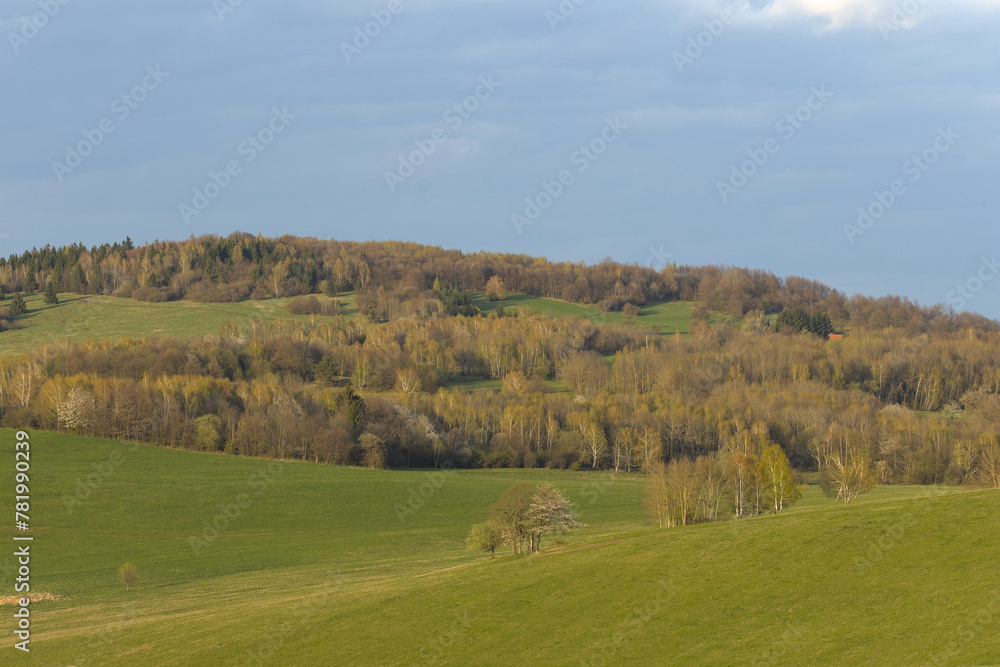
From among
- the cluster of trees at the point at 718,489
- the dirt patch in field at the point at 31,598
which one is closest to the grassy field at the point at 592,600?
the dirt patch in field at the point at 31,598

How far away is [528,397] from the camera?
5743 inches

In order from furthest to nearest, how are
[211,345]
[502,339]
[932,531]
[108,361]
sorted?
[502,339] < [211,345] < [108,361] < [932,531]

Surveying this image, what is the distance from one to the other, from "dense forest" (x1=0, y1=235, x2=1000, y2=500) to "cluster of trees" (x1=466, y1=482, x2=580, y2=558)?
1920 centimetres

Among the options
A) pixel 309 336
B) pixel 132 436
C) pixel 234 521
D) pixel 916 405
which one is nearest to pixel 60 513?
pixel 234 521

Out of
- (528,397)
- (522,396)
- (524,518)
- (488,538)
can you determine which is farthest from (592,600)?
(522,396)

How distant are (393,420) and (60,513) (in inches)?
2017

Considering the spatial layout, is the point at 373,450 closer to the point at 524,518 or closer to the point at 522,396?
the point at 522,396

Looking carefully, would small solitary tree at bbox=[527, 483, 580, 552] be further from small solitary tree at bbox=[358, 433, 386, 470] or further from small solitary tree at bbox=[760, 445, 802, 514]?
small solitary tree at bbox=[358, 433, 386, 470]

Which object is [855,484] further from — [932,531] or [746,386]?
[746,386]

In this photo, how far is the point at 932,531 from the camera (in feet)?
124

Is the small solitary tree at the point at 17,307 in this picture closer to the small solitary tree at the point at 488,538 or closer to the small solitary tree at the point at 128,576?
the small solitary tree at the point at 128,576

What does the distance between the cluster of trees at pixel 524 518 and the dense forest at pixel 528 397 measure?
19.2 metres

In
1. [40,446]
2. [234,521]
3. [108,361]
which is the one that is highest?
[108,361]

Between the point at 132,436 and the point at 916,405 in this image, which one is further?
the point at 916,405
